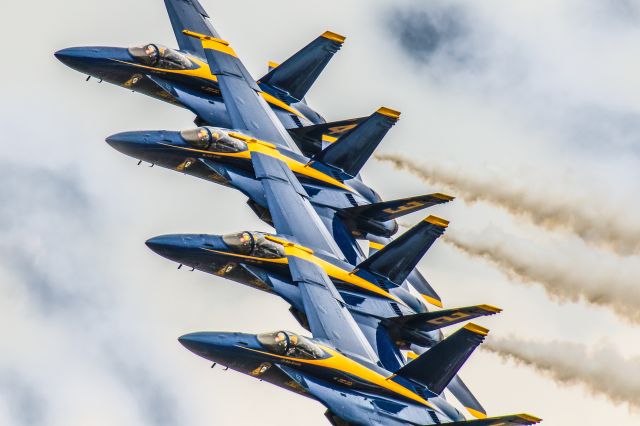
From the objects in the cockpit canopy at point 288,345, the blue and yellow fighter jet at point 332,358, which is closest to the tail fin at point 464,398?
the blue and yellow fighter jet at point 332,358

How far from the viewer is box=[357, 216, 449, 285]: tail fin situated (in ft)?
213

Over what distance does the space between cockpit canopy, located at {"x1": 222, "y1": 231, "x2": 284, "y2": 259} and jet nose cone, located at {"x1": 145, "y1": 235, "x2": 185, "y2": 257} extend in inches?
91.2

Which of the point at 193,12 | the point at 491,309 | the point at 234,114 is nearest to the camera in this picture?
the point at 491,309

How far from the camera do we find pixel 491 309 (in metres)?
60.6

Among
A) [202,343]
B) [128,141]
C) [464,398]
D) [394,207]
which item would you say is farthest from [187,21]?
[464,398]

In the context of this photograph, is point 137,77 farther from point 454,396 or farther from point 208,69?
point 454,396

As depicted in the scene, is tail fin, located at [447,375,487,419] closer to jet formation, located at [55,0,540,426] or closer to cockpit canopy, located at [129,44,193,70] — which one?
jet formation, located at [55,0,540,426]

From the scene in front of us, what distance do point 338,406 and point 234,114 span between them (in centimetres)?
1949

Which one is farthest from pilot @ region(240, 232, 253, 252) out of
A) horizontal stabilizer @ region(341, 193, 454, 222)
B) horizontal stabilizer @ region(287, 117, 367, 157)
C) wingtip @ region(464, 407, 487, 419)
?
wingtip @ region(464, 407, 487, 419)

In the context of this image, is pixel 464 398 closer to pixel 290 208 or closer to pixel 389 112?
pixel 290 208

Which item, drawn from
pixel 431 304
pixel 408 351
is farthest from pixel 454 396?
pixel 431 304

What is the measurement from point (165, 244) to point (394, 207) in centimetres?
1261

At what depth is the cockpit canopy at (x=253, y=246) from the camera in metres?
63.6

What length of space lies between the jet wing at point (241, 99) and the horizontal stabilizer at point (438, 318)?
11.7 m
